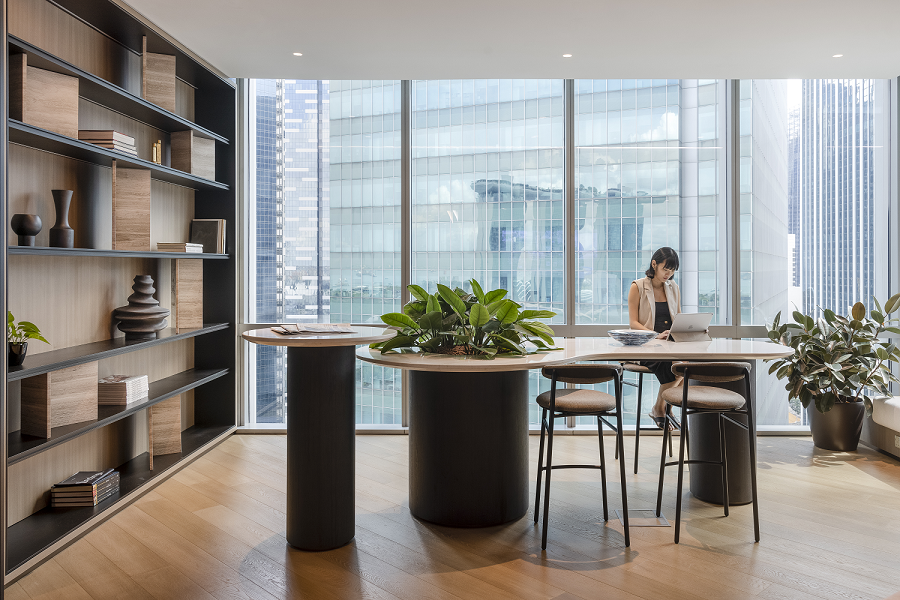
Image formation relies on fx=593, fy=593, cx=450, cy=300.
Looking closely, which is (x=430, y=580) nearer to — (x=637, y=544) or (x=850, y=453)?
(x=637, y=544)

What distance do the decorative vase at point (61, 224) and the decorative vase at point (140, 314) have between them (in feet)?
2.20

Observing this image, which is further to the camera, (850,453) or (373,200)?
(373,200)

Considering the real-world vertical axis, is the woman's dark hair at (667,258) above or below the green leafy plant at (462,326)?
above

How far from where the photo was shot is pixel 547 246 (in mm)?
5164

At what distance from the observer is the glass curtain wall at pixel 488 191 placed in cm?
515

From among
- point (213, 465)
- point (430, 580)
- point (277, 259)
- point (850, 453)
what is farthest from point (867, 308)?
point (213, 465)

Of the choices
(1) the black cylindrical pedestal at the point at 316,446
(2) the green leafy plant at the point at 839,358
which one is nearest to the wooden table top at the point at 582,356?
(1) the black cylindrical pedestal at the point at 316,446

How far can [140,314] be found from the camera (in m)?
3.71

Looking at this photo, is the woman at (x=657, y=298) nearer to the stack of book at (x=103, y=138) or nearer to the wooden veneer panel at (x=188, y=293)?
the wooden veneer panel at (x=188, y=293)

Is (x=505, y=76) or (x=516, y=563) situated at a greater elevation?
(x=505, y=76)

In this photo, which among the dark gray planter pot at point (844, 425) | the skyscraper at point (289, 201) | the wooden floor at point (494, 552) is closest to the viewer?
the wooden floor at point (494, 552)

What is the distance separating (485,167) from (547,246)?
2.87ft

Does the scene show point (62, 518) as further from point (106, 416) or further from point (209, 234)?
point (209, 234)

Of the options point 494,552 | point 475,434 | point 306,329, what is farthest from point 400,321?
point 494,552
